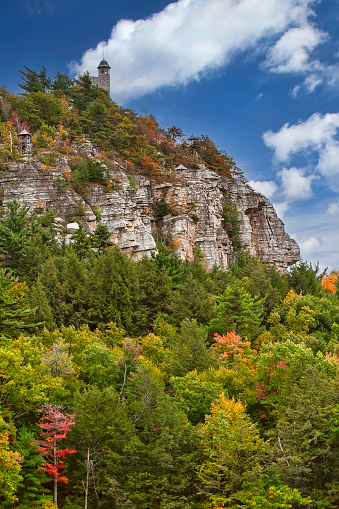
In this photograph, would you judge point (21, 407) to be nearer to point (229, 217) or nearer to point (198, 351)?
point (198, 351)

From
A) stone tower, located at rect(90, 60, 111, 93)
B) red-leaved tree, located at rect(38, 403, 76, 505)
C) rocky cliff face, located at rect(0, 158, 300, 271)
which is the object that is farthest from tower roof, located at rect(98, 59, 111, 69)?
red-leaved tree, located at rect(38, 403, 76, 505)

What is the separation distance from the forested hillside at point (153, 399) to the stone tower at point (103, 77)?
63596mm

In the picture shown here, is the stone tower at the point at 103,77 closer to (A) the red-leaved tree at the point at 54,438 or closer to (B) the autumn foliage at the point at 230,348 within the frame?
(B) the autumn foliage at the point at 230,348

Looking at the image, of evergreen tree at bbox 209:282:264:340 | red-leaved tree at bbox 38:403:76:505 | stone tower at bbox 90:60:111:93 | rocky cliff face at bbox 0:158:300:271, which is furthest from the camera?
stone tower at bbox 90:60:111:93

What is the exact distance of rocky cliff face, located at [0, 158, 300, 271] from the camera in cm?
6506

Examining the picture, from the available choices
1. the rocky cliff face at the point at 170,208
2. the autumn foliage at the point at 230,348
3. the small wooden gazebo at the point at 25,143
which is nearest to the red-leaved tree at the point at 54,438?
the autumn foliage at the point at 230,348

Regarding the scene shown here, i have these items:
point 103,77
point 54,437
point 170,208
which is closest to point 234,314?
point 54,437

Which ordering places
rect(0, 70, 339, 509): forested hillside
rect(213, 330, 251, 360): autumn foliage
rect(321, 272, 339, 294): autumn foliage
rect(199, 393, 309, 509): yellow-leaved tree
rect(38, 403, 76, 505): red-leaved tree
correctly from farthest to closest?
rect(321, 272, 339, 294): autumn foliage → rect(213, 330, 251, 360): autumn foliage → rect(38, 403, 76, 505): red-leaved tree → rect(0, 70, 339, 509): forested hillside → rect(199, 393, 309, 509): yellow-leaved tree

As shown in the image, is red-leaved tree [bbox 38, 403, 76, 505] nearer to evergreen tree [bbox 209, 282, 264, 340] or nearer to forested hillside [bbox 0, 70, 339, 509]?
forested hillside [bbox 0, 70, 339, 509]

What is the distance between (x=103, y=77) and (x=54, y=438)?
92361 mm

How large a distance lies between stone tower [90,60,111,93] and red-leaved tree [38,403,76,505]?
8941 cm

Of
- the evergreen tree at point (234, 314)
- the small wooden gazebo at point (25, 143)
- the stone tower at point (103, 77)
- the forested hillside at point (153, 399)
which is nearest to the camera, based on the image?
the forested hillside at point (153, 399)

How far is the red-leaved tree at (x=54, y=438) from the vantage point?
75.5ft

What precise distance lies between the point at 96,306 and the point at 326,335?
65.9 ft
